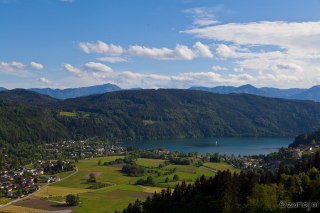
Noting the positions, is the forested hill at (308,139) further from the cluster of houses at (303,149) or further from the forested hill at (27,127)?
the forested hill at (27,127)

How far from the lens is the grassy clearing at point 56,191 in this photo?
196 ft

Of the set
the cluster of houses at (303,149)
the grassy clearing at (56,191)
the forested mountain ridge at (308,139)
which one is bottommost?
the grassy clearing at (56,191)

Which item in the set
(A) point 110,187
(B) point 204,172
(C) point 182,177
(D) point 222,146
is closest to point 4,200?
(A) point 110,187

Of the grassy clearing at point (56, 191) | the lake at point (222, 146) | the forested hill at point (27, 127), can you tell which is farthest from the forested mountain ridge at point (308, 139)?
the forested hill at point (27, 127)

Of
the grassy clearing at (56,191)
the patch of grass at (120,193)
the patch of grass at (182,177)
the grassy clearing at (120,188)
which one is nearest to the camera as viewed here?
the patch of grass at (120,193)

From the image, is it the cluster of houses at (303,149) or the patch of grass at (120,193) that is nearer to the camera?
the patch of grass at (120,193)

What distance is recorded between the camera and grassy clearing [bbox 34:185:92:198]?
59.9 metres

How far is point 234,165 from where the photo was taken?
3671 inches

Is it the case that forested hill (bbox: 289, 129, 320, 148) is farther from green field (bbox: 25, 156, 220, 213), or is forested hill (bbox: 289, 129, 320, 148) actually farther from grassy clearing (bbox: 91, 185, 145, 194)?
grassy clearing (bbox: 91, 185, 145, 194)

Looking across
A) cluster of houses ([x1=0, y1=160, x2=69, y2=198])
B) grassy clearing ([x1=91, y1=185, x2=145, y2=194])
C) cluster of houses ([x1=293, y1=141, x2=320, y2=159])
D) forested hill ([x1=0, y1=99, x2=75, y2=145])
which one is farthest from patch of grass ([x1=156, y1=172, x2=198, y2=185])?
forested hill ([x1=0, y1=99, x2=75, y2=145])

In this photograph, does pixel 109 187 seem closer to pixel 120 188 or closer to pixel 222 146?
pixel 120 188

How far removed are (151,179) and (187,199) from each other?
39430 mm

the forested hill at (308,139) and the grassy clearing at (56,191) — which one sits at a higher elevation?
the forested hill at (308,139)

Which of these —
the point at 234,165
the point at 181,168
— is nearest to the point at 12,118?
the point at 181,168
